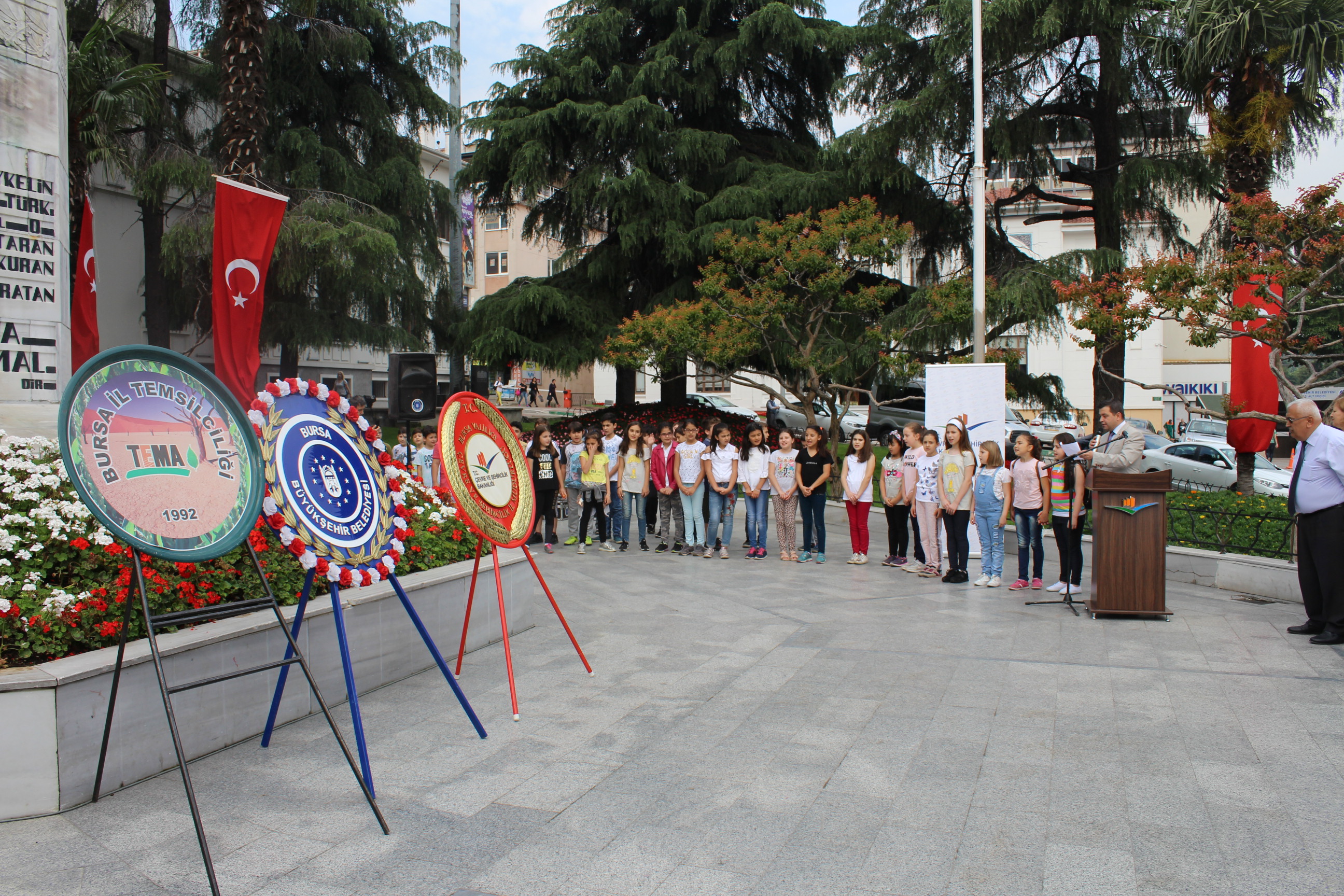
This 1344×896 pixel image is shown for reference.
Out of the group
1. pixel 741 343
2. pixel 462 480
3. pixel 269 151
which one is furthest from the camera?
pixel 269 151

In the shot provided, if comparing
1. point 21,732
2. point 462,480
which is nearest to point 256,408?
point 462,480

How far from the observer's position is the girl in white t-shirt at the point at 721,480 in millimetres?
12266

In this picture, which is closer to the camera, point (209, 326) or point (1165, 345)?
point (209, 326)

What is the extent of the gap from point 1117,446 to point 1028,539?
173cm

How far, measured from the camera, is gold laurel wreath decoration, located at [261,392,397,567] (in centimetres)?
444

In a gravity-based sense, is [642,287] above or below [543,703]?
above

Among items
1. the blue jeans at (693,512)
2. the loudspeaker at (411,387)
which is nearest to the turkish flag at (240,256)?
the blue jeans at (693,512)

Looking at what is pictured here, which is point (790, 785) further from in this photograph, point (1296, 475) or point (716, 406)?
point (716, 406)

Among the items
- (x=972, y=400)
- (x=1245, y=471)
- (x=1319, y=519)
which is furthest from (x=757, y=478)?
(x=1245, y=471)

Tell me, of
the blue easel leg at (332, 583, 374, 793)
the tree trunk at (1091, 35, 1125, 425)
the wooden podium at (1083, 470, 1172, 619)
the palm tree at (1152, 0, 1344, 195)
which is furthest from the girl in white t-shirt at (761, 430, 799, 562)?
the tree trunk at (1091, 35, 1125, 425)

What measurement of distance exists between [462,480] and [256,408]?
1.37 meters

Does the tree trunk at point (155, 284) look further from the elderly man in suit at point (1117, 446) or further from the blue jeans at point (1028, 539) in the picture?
the elderly man in suit at point (1117, 446)

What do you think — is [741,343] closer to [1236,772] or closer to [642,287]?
[642,287]

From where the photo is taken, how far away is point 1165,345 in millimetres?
45656
